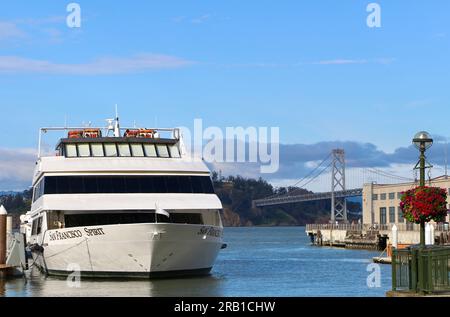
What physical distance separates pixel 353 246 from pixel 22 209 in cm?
8575

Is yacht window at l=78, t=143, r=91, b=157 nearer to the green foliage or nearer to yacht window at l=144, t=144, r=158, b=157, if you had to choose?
yacht window at l=144, t=144, r=158, b=157

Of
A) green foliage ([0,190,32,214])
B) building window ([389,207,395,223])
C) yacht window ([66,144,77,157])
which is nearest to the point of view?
yacht window ([66,144,77,157])

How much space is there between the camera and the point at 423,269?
2291 centimetres

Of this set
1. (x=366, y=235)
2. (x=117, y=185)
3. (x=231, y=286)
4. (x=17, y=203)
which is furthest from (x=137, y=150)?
(x=17, y=203)

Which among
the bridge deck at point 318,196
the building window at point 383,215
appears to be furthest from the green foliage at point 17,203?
the building window at point 383,215

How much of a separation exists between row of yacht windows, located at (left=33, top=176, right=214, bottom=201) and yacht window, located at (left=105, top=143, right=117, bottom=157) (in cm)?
289

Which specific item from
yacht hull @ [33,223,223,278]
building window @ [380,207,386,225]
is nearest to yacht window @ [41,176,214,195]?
yacht hull @ [33,223,223,278]

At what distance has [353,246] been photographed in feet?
328

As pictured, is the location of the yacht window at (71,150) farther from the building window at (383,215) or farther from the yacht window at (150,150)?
the building window at (383,215)

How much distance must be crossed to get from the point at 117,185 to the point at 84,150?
4076 millimetres

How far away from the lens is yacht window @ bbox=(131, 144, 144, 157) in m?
41.6

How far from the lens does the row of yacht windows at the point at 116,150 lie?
41531mm

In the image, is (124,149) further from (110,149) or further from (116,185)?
(116,185)
